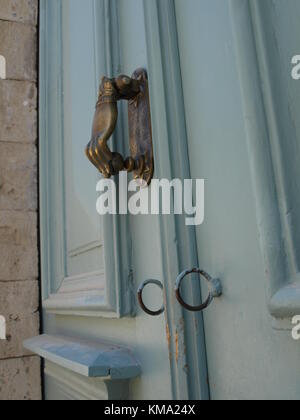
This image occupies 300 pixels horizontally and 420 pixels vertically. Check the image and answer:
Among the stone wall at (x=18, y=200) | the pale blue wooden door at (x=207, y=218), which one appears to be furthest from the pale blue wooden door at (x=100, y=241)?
the stone wall at (x=18, y=200)

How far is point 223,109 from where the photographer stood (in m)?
0.61

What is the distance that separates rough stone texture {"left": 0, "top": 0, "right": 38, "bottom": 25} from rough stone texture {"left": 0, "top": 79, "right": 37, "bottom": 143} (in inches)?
10.4

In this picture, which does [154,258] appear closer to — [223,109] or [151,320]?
[151,320]

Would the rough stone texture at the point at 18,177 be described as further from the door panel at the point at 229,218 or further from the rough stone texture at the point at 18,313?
the door panel at the point at 229,218

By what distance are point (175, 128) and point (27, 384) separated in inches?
43.0

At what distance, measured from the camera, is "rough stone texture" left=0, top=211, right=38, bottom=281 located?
144 centimetres

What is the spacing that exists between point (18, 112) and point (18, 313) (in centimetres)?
73

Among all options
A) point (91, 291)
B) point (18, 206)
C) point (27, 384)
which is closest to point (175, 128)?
point (91, 291)

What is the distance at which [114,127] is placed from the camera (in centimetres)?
76

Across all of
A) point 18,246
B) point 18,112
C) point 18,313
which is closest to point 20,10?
point 18,112

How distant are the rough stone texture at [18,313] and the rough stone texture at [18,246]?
0.03 meters

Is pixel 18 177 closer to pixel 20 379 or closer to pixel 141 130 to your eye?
pixel 20 379

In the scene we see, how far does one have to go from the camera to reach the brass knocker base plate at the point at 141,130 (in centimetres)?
74

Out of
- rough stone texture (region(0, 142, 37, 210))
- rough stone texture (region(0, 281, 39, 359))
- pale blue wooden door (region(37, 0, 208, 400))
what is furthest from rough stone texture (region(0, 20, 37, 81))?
rough stone texture (region(0, 281, 39, 359))
